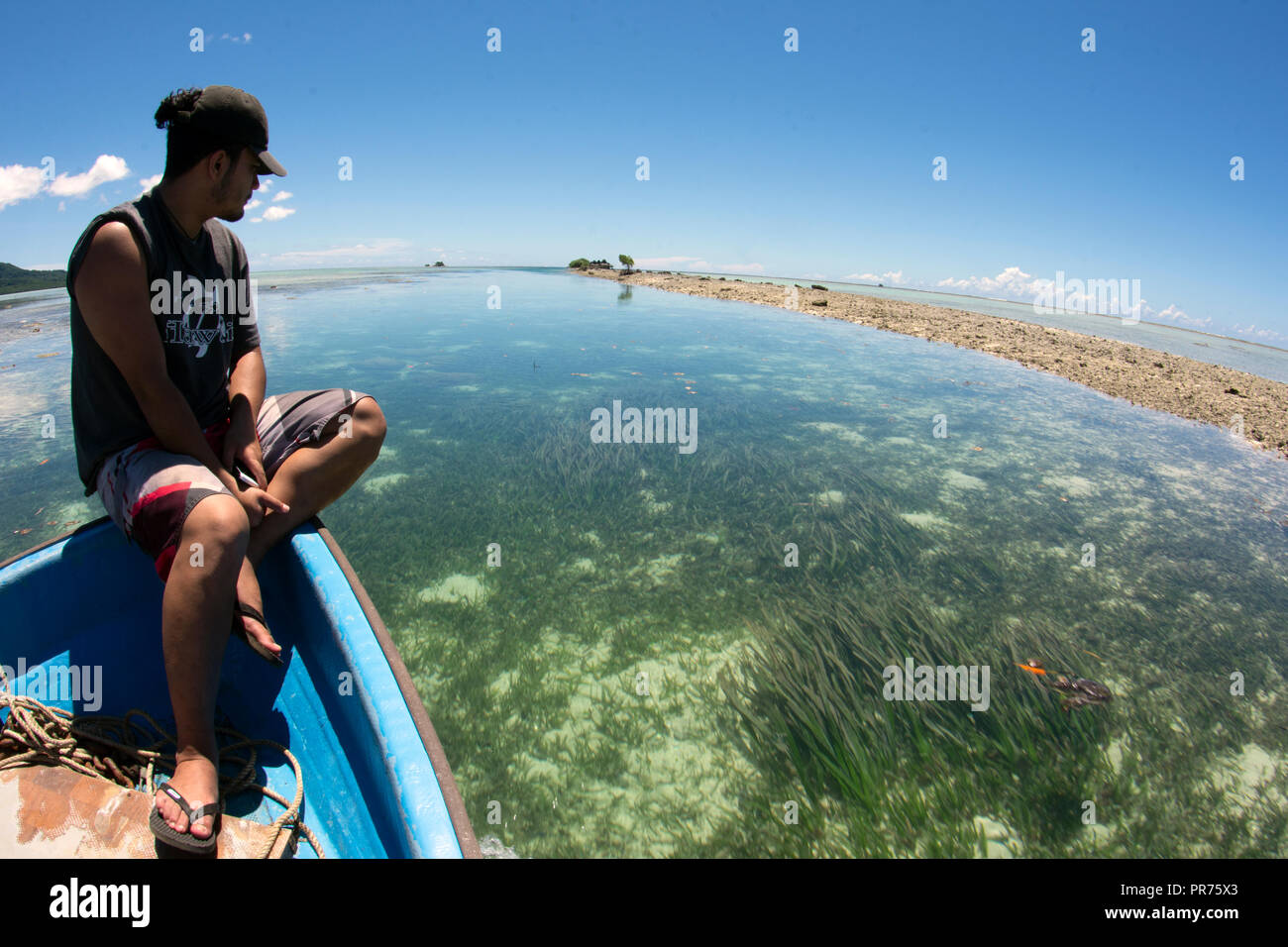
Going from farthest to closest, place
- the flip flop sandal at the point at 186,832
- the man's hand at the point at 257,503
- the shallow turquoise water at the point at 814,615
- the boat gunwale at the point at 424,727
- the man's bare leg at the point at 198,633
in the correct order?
1. the shallow turquoise water at the point at 814,615
2. the man's hand at the point at 257,503
3. the man's bare leg at the point at 198,633
4. the flip flop sandal at the point at 186,832
5. the boat gunwale at the point at 424,727

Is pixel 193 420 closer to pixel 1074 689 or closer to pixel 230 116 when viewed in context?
pixel 230 116

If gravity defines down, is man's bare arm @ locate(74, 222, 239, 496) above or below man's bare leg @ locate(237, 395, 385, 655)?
above

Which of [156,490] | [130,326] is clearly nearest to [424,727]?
[156,490]

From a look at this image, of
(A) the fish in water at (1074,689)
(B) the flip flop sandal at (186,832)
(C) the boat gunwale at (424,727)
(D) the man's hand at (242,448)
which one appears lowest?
(A) the fish in water at (1074,689)

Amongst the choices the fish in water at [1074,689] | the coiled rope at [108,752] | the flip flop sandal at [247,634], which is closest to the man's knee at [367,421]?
the flip flop sandal at [247,634]

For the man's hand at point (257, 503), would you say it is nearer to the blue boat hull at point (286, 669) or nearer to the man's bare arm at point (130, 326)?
the blue boat hull at point (286, 669)

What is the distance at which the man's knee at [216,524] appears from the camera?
66.6 inches

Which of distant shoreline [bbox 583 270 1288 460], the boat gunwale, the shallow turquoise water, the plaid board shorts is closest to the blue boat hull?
the boat gunwale

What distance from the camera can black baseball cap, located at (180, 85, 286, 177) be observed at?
1.94 metres

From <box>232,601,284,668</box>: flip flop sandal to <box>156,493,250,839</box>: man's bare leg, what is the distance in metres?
0.11

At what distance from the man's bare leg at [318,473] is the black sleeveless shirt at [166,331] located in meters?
0.44

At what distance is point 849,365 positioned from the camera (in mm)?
13469

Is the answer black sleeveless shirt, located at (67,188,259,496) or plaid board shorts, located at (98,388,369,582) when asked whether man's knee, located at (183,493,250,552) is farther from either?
black sleeveless shirt, located at (67,188,259,496)
